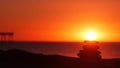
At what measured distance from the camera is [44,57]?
45.8 m

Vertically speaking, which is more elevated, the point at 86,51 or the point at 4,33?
the point at 4,33

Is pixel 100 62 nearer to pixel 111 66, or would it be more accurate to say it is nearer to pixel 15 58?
pixel 111 66

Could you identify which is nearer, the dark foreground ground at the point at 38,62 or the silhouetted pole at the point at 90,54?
the dark foreground ground at the point at 38,62

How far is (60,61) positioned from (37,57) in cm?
263

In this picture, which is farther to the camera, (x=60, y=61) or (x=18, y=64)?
(x=60, y=61)

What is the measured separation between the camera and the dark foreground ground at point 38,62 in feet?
135

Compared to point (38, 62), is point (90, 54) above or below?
above

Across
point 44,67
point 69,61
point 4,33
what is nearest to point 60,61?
point 69,61

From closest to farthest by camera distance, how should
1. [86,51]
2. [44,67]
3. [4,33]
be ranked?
[44,67], [86,51], [4,33]

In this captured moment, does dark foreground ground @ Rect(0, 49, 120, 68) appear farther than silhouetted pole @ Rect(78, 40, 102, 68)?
No

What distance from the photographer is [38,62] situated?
4356 centimetres

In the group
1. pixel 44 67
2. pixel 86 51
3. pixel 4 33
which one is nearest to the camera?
pixel 44 67

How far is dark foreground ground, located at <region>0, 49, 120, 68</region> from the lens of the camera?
1621 inches

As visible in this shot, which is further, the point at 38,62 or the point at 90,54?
the point at 90,54
